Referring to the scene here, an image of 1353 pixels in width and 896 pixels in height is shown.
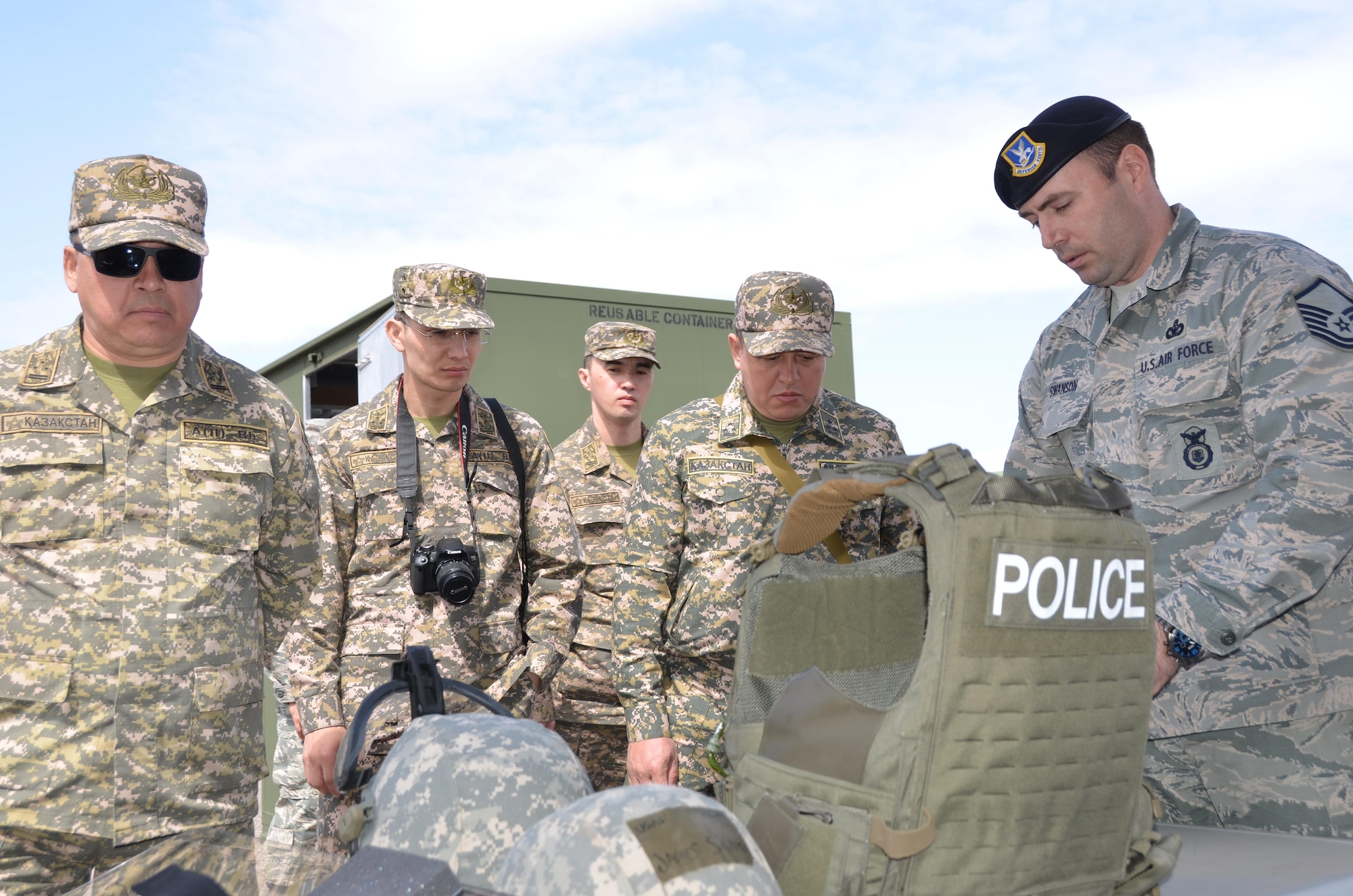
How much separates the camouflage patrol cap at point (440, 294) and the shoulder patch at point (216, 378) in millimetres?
798

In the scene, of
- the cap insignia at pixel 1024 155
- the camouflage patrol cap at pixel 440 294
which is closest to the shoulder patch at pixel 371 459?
the camouflage patrol cap at pixel 440 294

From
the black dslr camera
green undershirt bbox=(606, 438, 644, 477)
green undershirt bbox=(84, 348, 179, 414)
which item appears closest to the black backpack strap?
the black dslr camera

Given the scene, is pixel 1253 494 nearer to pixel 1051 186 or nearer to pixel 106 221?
pixel 1051 186

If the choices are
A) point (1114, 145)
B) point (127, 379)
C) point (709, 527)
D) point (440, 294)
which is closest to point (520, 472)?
point (440, 294)

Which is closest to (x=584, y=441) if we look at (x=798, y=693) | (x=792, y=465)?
(x=792, y=465)

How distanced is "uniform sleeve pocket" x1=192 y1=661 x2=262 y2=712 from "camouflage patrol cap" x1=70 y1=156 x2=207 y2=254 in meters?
0.97

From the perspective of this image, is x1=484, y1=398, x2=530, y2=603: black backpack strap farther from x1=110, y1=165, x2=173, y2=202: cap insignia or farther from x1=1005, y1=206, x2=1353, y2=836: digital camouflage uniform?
x1=1005, y1=206, x2=1353, y2=836: digital camouflage uniform

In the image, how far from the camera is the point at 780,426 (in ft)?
10.3

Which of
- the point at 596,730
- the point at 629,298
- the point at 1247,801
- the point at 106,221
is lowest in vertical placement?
the point at 596,730

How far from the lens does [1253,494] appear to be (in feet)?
6.57

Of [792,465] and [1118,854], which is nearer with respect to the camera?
[1118,854]

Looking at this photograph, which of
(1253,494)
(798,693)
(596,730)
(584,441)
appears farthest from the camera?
(584,441)

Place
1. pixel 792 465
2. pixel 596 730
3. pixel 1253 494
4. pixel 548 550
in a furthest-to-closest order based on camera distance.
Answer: pixel 596 730
pixel 548 550
pixel 792 465
pixel 1253 494

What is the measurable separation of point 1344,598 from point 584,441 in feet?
11.9
